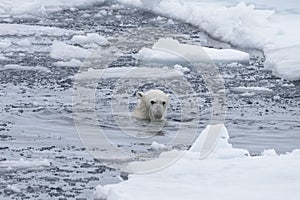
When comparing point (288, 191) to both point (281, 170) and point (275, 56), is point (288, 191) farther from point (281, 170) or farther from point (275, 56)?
point (275, 56)

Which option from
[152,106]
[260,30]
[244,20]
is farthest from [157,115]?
[244,20]

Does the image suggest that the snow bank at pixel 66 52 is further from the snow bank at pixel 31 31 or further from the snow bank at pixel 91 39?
the snow bank at pixel 31 31

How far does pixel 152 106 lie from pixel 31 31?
27.5ft

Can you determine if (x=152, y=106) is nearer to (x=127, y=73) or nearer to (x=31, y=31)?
(x=127, y=73)

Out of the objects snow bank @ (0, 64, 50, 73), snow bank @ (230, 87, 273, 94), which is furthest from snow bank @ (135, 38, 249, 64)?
snow bank @ (230, 87, 273, 94)

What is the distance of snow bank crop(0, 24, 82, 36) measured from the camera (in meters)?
17.4

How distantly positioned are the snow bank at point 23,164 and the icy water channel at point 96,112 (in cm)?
6

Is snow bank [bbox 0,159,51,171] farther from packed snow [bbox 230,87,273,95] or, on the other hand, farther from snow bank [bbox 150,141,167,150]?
packed snow [bbox 230,87,273,95]

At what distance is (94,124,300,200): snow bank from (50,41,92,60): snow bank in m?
7.32

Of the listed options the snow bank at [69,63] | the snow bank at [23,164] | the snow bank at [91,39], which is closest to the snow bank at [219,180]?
the snow bank at [23,164]

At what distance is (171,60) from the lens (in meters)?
14.0

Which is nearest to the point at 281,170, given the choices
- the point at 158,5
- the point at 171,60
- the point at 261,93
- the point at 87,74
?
the point at 261,93

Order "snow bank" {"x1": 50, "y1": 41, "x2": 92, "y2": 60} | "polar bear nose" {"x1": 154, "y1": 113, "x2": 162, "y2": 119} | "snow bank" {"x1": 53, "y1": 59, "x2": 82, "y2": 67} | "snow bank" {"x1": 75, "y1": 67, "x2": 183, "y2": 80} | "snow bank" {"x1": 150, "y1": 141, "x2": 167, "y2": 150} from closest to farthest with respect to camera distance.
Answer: "snow bank" {"x1": 150, "y1": 141, "x2": 167, "y2": 150}
"polar bear nose" {"x1": 154, "y1": 113, "x2": 162, "y2": 119}
"snow bank" {"x1": 75, "y1": 67, "x2": 183, "y2": 80}
"snow bank" {"x1": 53, "y1": 59, "x2": 82, "y2": 67}
"snow bank" {"x1": 50, "y1": 41, "x2": 92, "y2": 60}

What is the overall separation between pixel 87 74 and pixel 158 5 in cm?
883
